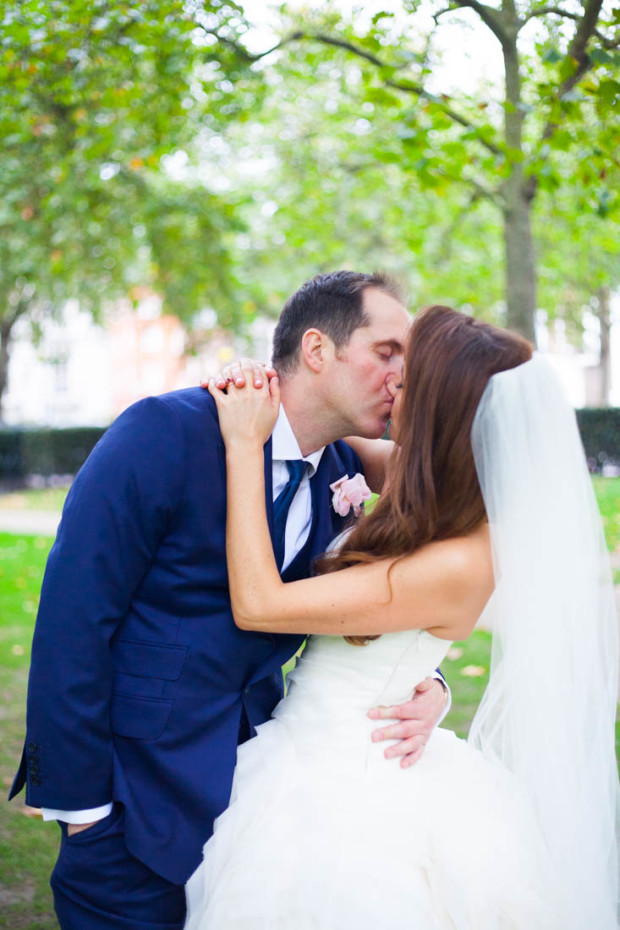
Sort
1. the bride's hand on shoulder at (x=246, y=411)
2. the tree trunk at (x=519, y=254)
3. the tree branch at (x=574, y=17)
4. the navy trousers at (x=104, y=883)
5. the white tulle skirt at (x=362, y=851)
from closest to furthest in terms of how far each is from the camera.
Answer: the white tulle skirt at (x=362, y=851)
the navy trousers at (x=104, y=883)
the bride's hand on shoulder at (x=246, y=411)
the tree branch at (x=574, y=17)
the tree trunk at (x=519, y=254)

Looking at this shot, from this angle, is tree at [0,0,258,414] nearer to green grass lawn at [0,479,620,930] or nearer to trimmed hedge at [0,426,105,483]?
green grass lawn at [0,479,620,930]

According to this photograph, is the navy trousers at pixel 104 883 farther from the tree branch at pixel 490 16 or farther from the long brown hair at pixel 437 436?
the tree branch at pixel 490 16

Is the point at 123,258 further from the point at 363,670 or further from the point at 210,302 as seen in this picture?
the point at 363,670

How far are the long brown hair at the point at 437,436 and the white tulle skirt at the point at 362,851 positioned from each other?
1.43 ft

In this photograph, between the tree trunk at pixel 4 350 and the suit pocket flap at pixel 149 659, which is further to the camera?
the tree trunk at pixel 4 350

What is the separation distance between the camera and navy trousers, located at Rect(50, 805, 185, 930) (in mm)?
2482

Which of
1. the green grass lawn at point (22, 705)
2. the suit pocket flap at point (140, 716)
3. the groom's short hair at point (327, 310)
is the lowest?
the green grass lawn at point (22, 705)

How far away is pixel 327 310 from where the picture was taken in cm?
298

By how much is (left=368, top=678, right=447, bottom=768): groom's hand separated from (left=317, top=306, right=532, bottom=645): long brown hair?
257 millimetres

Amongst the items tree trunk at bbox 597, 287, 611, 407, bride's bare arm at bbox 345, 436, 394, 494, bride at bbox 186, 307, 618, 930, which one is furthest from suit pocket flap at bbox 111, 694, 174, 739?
tree trunk at bbox 597, 287, 611, 407

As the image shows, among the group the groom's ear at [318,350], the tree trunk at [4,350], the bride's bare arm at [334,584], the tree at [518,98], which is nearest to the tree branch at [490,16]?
the tree at [518,98]

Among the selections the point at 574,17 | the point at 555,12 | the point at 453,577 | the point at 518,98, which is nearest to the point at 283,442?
the point at 453,577

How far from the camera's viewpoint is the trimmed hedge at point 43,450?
22.0 m

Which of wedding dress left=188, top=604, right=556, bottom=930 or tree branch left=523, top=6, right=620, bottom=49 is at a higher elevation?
tree branch left=523, top=6, right=620, bottom=49
